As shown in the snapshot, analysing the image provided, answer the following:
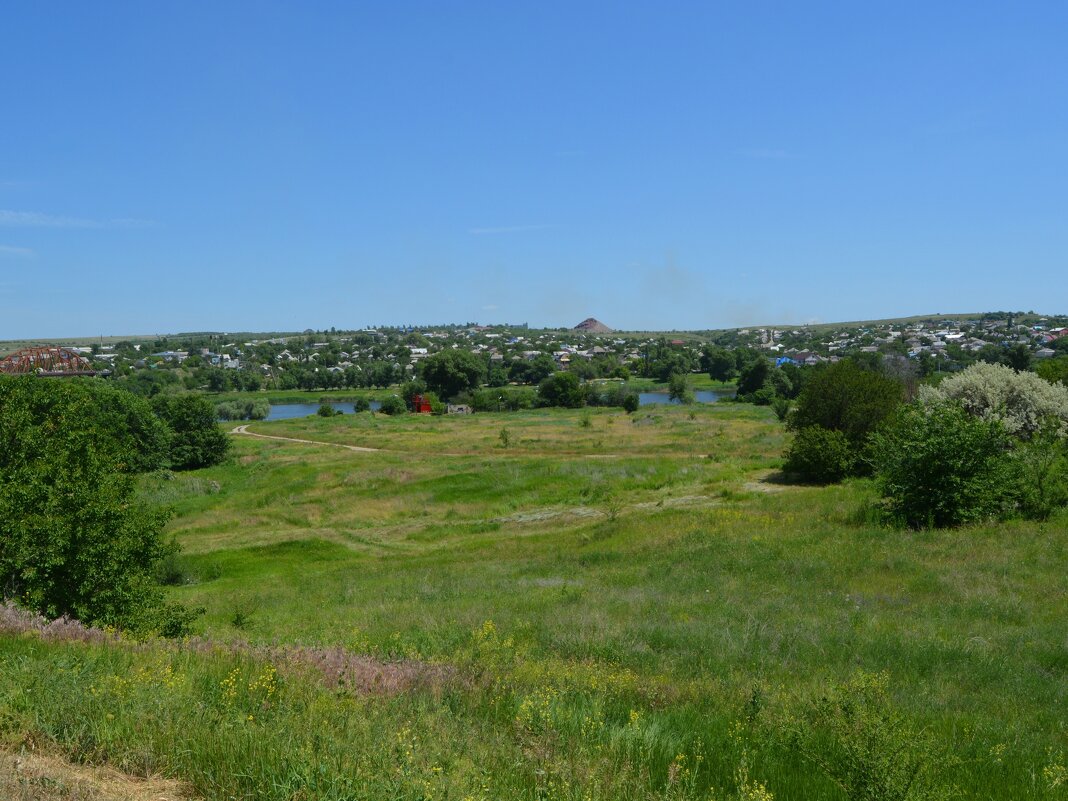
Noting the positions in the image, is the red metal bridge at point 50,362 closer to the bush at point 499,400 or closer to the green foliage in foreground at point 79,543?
the bush at point 499,400

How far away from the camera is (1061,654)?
11828mm

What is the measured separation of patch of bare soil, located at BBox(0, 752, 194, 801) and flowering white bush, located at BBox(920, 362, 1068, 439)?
37.3 meters

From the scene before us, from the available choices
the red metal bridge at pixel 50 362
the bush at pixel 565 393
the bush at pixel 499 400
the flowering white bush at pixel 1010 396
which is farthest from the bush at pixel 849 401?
the red metal bridge at pixel 50 362

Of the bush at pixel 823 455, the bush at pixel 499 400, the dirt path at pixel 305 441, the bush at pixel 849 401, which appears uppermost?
the bush at pixel 849 401

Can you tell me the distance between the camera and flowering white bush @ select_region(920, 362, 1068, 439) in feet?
122

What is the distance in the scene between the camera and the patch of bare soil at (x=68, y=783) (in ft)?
14.7

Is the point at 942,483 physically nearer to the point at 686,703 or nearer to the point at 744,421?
the point at 686,703

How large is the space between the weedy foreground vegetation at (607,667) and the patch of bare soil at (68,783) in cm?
13

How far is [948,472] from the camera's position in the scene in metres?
24.2

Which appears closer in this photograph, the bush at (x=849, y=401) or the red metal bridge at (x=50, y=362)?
the bush at (x=849, y=401)

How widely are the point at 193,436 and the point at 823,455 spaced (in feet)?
175

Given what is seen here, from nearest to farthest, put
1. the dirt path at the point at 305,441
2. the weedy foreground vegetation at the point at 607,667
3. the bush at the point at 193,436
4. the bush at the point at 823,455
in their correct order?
the weedy foreground vegetation at the point at 607,667 < the bush at the point at 823,455 < the dirt path at the point at 305,441 < the bush at the point at 193,436

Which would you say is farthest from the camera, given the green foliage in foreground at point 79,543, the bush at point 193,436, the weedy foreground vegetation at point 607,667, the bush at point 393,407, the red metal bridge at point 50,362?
the red metal bridge at point 50,362

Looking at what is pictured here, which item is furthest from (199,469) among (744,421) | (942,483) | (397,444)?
(942,483)
